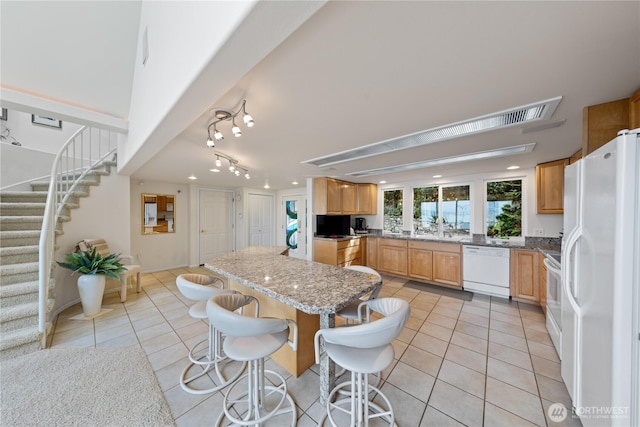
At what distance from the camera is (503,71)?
1.17 meters

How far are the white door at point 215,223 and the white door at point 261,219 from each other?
56 cm

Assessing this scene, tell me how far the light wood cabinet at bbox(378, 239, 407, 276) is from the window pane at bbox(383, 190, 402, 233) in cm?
64

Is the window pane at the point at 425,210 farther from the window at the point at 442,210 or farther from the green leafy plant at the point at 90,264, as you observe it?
the green leafy plant at the point at 90,264

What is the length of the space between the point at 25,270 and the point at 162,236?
262cm

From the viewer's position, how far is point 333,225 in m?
5.06

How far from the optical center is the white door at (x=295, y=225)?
6.24 metres

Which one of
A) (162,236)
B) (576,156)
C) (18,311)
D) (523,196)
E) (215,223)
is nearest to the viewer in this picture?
(18,311)

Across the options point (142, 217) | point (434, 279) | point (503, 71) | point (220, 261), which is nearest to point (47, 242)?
point (220, 261)

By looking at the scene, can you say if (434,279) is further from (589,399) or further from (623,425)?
(623,425)

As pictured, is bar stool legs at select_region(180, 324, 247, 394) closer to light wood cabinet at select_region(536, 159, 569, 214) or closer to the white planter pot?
the white planter pot

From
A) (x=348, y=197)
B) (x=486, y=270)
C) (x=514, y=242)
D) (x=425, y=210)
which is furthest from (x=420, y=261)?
(x=348, y=197)

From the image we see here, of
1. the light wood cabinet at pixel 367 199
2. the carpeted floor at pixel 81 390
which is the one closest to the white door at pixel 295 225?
the light wood cabinet at pixel 367 199

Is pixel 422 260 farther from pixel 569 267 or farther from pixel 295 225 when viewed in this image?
pixel 295 225

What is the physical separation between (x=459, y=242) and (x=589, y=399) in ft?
9.20
